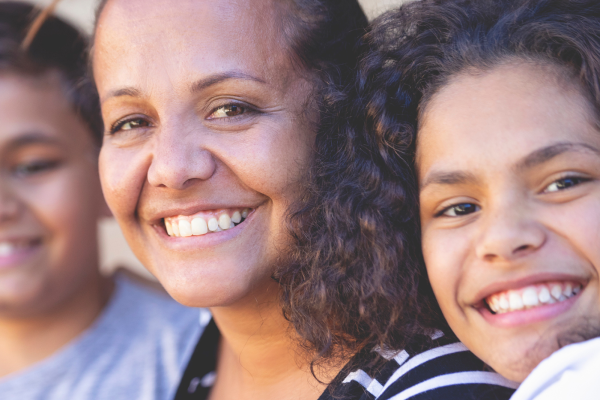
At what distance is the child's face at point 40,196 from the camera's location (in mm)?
2309

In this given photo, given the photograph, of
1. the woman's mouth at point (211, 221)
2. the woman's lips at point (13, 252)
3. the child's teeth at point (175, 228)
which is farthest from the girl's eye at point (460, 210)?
the woman's lips at point (13, 252)

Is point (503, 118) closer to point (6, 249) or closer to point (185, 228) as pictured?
point (185, 228)

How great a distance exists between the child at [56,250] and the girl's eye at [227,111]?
90 cm

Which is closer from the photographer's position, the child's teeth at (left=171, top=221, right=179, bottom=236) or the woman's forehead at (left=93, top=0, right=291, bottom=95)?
the woman's forehead at (left=93, top=0, right=291, bottom=95)

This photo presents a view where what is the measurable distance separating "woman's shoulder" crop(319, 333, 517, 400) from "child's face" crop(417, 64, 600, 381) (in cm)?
6

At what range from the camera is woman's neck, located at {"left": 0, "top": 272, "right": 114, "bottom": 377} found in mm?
2477

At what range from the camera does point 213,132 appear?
156 centimetres

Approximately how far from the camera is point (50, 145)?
2377 mm

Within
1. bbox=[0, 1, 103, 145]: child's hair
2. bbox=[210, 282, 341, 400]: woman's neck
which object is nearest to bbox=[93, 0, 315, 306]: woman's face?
bbox=[210, 282, 341, 400]: woman's neck

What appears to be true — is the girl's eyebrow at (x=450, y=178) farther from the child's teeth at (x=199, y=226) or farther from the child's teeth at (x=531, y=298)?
the child's teeth at (x=199, y=226)

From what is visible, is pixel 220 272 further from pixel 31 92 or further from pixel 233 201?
pixel 31 92

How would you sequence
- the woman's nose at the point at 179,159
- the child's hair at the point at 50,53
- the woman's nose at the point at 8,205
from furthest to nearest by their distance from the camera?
the child's hair at the point at 50,53
the woman's nose at the point at 8,205
the woman's nose at the point at 179,159

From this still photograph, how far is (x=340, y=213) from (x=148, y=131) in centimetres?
60

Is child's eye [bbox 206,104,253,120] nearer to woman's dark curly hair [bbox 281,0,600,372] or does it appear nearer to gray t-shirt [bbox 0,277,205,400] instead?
woman's dark curly hair [bbox 281,0,600,372]
